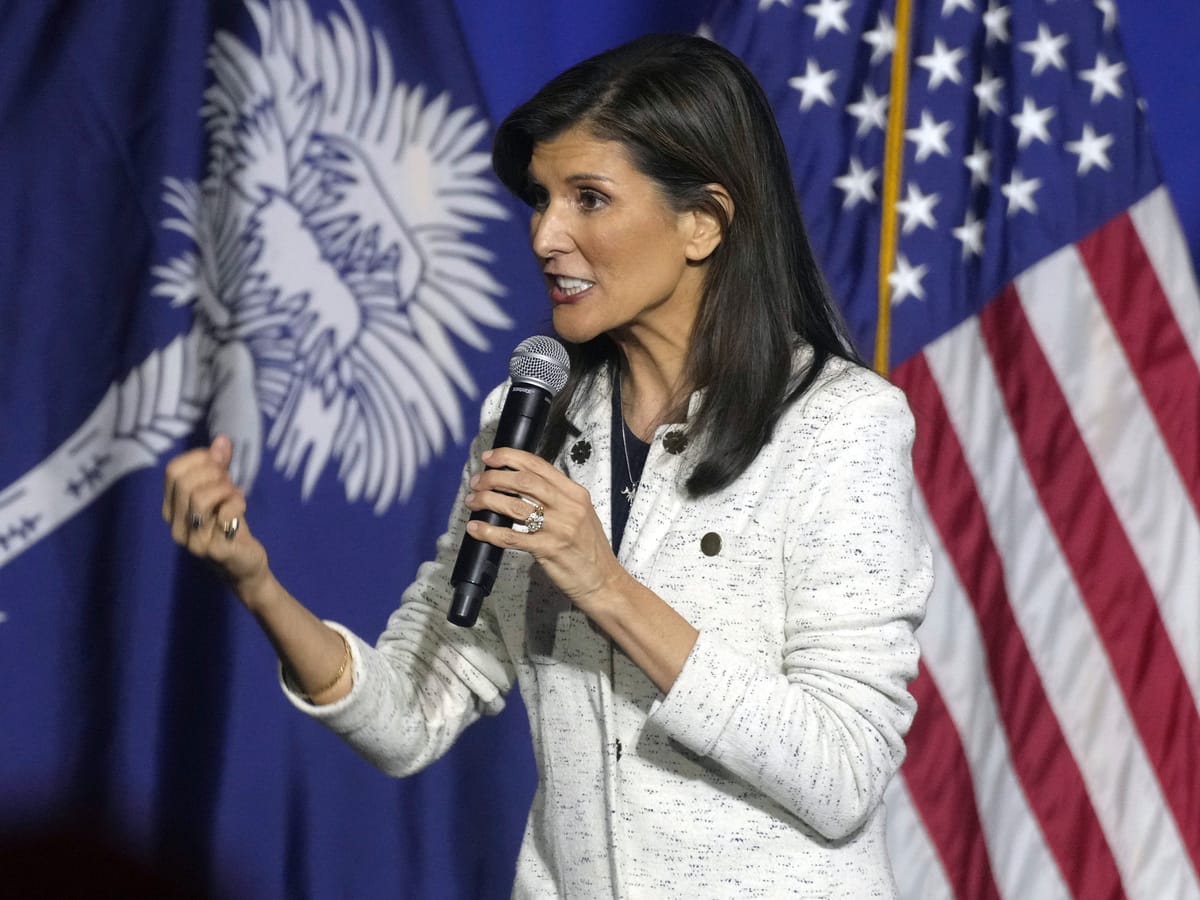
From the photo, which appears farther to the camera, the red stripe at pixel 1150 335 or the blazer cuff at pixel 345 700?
the red stripe at pixel 1150 335

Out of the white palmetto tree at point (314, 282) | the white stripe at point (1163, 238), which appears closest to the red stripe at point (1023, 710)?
the white stripe at point (1163, 238)

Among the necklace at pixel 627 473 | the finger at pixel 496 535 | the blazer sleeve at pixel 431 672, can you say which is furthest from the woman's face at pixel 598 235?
the finger at pixel 496 535

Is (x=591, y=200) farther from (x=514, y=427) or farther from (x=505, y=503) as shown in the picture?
(x=505, y=503)

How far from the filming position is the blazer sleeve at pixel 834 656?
1146 mm

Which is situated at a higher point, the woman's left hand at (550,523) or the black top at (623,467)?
the black top at (623,467)

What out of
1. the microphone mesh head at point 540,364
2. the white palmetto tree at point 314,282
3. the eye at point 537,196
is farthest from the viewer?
the white palmetto tree at point 314,282

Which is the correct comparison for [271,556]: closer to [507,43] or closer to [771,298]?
[507,43]

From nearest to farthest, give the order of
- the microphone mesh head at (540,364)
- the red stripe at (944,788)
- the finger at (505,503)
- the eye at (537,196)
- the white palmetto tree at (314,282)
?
the finger at (505,503) < the microphone mesh head at (540,364) < the eye at (537,196) < the white palmetto tree at (314,282) < the red stripe at (944,788)

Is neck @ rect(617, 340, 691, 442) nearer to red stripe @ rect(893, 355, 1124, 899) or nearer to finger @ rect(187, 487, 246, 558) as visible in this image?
finger @ rect(187, 487, 246, 558)

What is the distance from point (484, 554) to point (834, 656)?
302mm

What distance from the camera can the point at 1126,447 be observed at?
2.33m

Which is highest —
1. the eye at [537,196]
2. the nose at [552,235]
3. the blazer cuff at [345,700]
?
the eye at [537,196]

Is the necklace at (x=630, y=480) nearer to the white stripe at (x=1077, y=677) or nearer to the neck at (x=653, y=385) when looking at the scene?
the neck at (x=653, y=385)

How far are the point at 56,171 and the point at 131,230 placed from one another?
137mm
